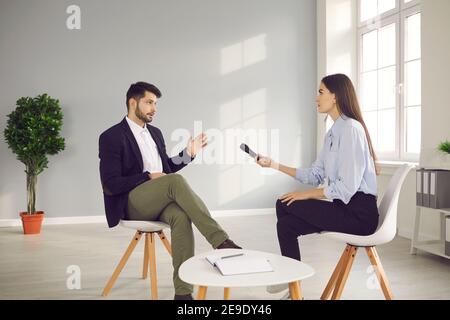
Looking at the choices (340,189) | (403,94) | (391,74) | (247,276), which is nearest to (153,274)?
(247,276)

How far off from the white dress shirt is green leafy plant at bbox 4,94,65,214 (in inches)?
80.2

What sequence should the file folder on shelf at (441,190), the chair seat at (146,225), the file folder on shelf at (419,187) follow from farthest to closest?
the file folder on shelf at (419,187) → the file folder on shelf at (441,190) → the chair seat at (146,225)

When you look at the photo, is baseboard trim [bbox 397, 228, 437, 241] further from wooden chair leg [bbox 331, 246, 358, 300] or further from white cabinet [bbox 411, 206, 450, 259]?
wooden chair leg [bbox 331, 246, 358, 300]

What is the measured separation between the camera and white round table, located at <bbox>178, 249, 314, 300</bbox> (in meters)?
1.55

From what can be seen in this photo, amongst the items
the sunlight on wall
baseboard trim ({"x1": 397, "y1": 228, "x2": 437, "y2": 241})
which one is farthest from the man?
the sunlight on wall

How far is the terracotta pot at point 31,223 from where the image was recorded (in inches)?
177

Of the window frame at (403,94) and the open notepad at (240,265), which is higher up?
the window frame at (403,94)

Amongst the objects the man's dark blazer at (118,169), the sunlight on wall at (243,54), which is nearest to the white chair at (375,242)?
the man's dark blazer at (118,169)

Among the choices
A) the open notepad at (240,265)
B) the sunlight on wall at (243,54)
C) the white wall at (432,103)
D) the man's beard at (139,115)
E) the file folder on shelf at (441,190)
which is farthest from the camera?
the sunlight on wall at (243,54)

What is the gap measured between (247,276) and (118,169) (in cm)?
122

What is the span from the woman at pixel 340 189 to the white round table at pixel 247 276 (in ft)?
1.43

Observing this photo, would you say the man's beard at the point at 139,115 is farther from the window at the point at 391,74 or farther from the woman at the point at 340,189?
the window at the point at 391,74

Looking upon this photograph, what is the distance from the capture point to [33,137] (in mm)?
4406

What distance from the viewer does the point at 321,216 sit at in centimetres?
221
